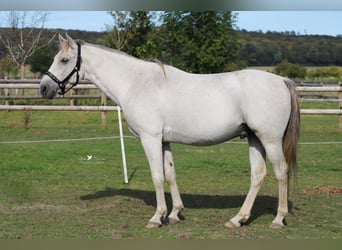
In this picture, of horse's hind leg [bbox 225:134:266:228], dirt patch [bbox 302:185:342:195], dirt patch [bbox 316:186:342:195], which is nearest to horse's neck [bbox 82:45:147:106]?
horse's hind leg [bbox 225:134:266:228]

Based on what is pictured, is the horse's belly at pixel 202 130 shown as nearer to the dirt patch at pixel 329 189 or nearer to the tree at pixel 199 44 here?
the dirt patch at pixel 329 189

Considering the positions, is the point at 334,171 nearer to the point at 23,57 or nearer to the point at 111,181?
the point at 111,181

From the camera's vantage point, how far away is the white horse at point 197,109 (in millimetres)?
5289

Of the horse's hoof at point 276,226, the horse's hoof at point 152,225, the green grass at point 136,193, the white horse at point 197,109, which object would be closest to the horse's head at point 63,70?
the white horse at point 197,109

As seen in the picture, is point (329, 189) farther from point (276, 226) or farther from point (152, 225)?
point (152, 225)

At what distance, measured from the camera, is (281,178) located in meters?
5.46

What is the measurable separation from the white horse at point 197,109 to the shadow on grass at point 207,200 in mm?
825

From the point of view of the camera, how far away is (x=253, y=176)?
18.5 feet

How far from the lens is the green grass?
17.3ft

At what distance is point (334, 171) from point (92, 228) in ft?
17.5

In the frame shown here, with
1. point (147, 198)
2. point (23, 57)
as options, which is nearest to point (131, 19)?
point (23, 57)

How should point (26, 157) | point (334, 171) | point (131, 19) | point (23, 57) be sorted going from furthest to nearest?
point (23, 57)
point (131, 19)
point (26, 157)
point (334, 171)

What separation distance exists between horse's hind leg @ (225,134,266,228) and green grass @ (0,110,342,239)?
117 millimetres

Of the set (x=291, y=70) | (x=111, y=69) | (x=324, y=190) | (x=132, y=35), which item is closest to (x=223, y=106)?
(x=111, y=69)
